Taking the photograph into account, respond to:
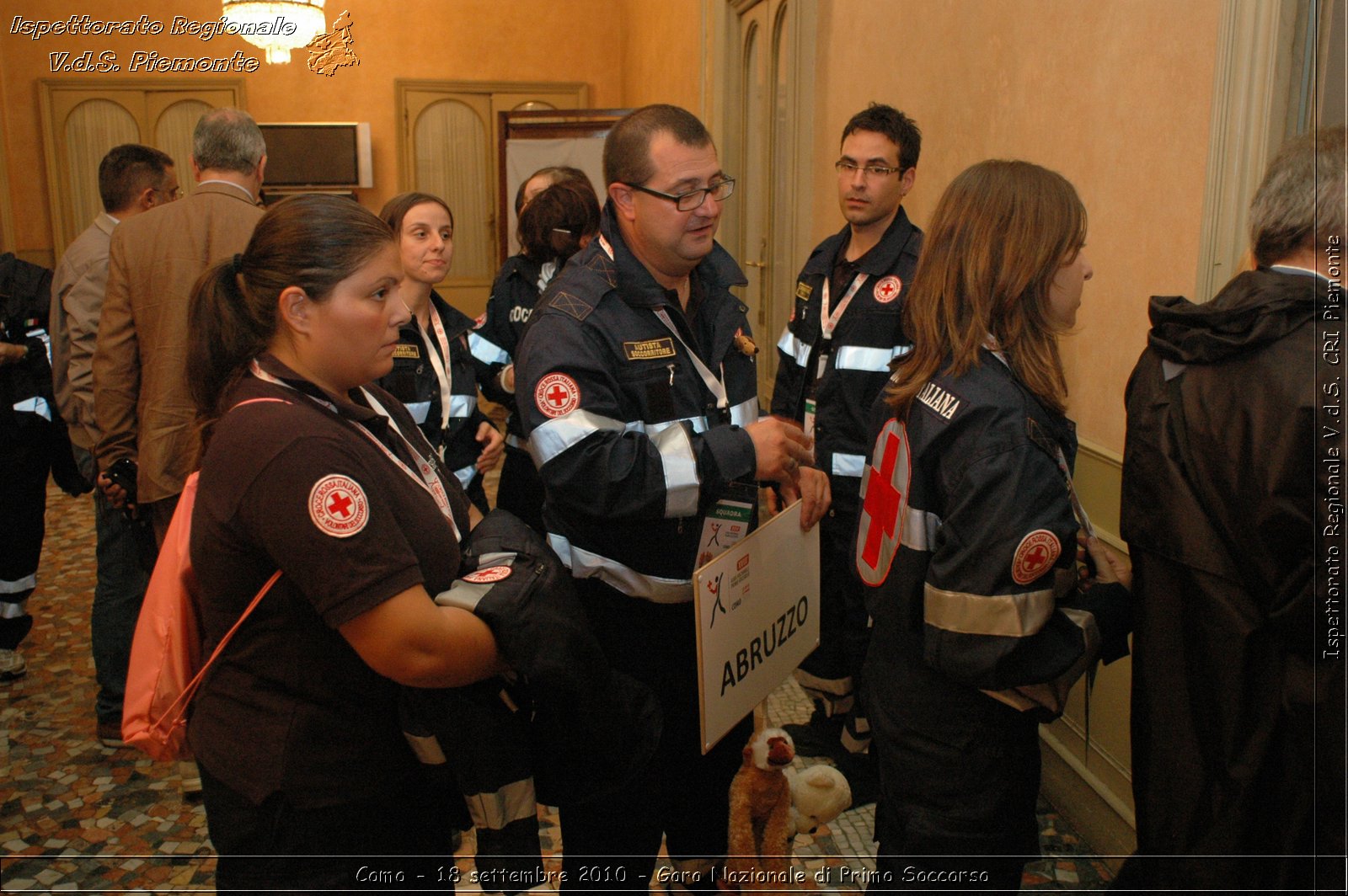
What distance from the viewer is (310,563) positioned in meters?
1.29

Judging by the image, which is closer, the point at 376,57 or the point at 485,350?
the point at 485,350

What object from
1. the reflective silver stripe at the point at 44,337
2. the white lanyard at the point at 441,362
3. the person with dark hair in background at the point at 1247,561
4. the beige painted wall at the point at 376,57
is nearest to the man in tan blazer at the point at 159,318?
the white lanyard at the point at 441,362

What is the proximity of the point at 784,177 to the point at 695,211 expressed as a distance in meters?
A: 3.31

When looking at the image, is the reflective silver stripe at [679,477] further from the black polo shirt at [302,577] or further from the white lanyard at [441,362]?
the white lanyard at [441,362]

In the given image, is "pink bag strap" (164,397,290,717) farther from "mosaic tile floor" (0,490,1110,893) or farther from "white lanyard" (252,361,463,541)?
"mosaic tile floor" (0,490,1110,893)

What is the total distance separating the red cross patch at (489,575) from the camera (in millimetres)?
1429

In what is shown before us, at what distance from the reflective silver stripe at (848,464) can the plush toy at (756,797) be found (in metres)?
0.91

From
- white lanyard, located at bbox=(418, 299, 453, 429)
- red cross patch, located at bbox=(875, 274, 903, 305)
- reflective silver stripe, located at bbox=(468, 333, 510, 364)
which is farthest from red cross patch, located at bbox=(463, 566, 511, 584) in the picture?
reflective silver stripe, located at bbox=(468, 333, 510, 364)

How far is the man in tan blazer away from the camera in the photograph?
280cm

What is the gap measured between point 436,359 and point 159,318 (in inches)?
30.0

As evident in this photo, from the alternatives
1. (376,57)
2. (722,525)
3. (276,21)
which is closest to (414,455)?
(722,525)

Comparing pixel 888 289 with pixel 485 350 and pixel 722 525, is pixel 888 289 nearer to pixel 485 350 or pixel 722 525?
pixel 722 525

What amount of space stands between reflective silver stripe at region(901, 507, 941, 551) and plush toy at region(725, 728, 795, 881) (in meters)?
0.84

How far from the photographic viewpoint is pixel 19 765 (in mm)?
3227
